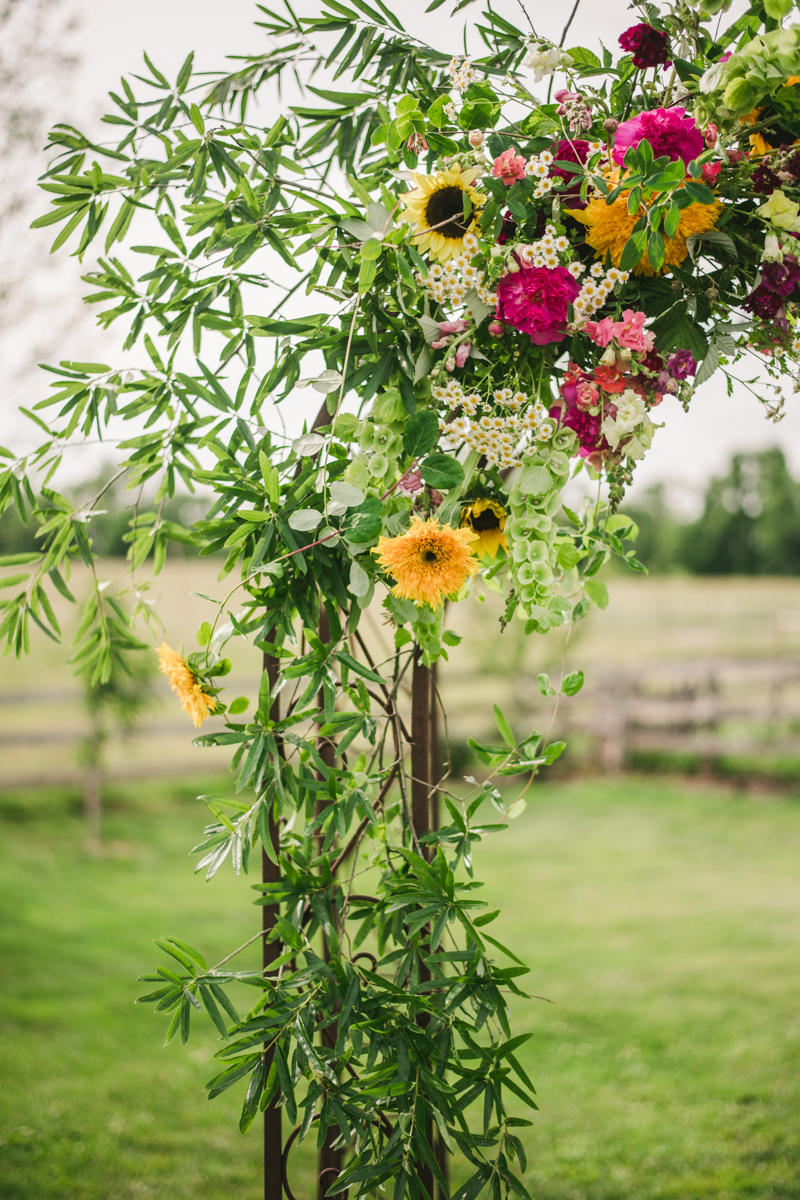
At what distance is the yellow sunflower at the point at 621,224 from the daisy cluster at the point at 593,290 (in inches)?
0.6

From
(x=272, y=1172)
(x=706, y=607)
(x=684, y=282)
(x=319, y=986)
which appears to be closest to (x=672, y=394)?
(x=684, y=282)

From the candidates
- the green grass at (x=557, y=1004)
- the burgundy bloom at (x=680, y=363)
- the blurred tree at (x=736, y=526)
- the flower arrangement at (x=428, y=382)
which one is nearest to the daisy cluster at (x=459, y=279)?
the flower arrangement at (x=428, y=382)

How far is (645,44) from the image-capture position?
0.93 m

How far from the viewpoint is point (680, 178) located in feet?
2.59

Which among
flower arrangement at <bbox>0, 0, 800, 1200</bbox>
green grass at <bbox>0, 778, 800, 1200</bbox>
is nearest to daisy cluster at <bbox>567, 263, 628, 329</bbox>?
flower arrangement at <bbox>0, 0, 800, 1200</bbox>

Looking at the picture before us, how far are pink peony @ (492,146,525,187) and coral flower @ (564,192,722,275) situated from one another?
7 centimetres

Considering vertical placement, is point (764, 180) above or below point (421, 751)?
above

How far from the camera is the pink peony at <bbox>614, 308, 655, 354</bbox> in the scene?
0.88 metres

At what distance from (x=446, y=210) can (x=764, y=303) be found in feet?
1.23

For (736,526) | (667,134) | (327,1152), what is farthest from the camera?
(736,526)

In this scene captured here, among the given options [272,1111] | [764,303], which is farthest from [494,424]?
[272,1111]

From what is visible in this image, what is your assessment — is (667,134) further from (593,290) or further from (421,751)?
(421,751)

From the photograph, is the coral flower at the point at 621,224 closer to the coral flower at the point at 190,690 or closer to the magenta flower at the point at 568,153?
the magenta flower at the point at 568,153

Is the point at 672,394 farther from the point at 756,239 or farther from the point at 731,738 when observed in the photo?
the point at 731,738
